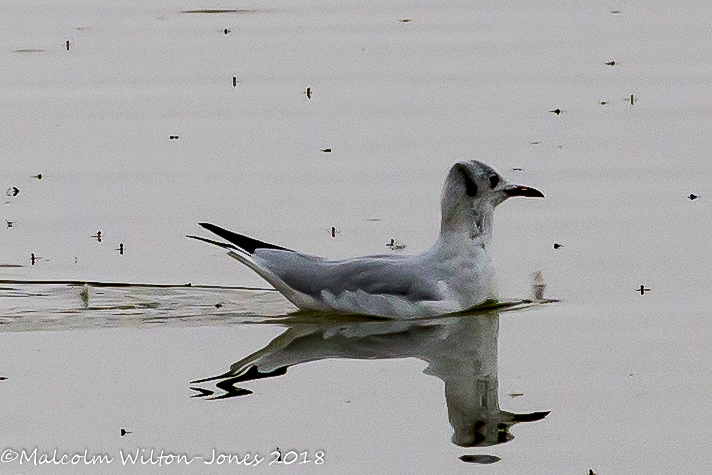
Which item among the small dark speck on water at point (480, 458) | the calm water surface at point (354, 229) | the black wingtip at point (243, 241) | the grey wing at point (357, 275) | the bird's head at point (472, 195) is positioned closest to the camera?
the small dark speck on water at point (480, 458)

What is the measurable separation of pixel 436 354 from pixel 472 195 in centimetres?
151

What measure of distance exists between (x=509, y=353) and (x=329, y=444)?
6.43ft

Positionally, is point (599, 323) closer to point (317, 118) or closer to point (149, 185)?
point (149, 185)

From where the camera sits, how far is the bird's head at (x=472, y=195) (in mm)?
11203

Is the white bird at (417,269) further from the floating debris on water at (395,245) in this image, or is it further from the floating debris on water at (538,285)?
the floating debris on water at (395,245)

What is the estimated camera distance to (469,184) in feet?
36.9

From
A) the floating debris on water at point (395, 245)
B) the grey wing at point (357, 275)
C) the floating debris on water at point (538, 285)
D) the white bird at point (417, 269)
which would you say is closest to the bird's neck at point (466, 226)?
the white bird at point (417, 269)

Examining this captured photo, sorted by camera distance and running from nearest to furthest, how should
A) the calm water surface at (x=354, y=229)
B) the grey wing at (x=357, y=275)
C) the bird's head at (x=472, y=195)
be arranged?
the calm water surface at (x=354, y=229) < the grey wing at (x=357, y=275) < the bird's head at (x=472, y=195)

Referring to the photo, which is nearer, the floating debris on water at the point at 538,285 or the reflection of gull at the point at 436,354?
the reflection of gull at the point at 436,354

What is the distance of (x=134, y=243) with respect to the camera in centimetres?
1231

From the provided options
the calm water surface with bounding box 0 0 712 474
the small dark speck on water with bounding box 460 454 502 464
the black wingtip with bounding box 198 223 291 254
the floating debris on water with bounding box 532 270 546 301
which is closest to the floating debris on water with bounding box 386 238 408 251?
the calm water surface with bounding box 0 0 712 474

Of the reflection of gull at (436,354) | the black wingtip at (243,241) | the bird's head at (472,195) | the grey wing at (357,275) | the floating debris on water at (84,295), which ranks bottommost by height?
the reflection of gull at (436,354)

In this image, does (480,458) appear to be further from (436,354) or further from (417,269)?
(417,269)

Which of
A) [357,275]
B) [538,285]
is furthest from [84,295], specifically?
[538,285]
